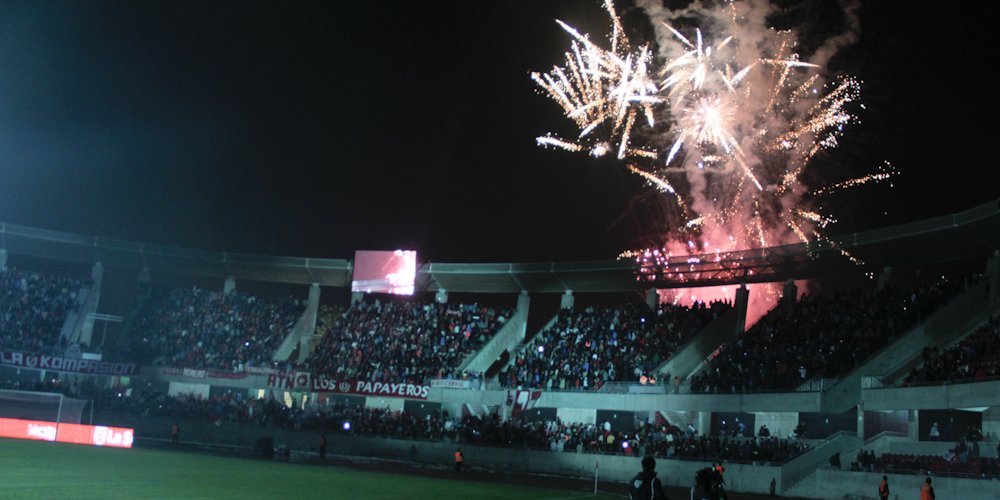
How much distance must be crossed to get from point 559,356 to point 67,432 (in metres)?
23.3

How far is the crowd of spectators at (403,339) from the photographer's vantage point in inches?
1987

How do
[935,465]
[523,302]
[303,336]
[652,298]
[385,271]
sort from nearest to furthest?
1. [935,465]
2. [652,298]
3. [523,302]
4. [385,271]
5. [303,336]

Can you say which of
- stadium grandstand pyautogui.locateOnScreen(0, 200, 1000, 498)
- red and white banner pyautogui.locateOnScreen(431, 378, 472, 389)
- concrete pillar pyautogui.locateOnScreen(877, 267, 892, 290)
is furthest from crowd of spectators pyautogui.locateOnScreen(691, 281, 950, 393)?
red and white banner pyautogui.locateOnScreen(431, 378, 472, 389)

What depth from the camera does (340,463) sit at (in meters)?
39.0

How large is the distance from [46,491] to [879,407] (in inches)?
1041

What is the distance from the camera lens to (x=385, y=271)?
178 ft

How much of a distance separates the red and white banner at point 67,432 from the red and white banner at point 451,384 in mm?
15086

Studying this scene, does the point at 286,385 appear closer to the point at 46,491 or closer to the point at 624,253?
the point at 624,253

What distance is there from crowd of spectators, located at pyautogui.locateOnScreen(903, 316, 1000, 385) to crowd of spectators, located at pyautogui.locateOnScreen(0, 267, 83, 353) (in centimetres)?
4481

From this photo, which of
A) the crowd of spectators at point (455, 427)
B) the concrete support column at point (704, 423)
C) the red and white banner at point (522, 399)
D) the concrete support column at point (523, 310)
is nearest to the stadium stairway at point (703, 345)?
the concrete support column at point (704, 423)

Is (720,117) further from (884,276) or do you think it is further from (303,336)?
(303,336)

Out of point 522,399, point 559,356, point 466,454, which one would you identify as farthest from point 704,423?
point 466,454

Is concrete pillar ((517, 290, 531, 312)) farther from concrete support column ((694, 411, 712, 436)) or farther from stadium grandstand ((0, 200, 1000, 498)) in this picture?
concrete support column ((694, 411, 712, 436))

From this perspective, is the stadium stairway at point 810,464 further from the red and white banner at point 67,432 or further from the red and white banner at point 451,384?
the red and white banner at point 67,432
